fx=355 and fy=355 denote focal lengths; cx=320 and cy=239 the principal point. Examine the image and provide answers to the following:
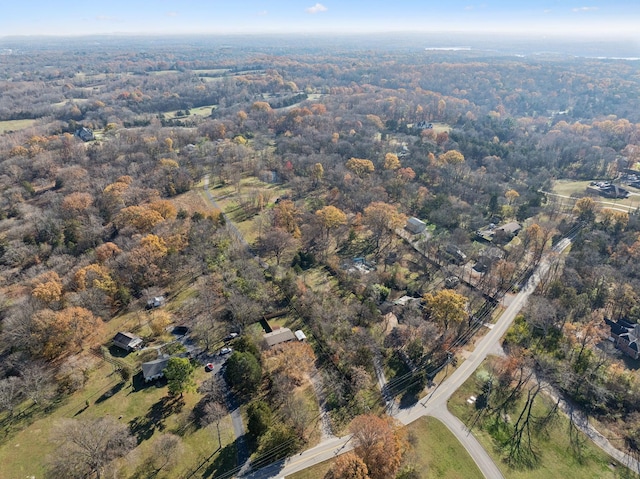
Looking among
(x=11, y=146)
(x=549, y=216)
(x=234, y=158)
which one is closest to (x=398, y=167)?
(x=549, y=216)

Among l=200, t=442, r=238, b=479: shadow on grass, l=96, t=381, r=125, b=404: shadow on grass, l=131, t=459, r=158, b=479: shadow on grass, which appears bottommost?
l=96, t=381, r=125, b=404: shadow on grass

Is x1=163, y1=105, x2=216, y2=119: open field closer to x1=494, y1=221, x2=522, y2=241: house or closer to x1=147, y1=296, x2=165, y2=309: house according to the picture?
x1=147, y1=296, x2=165, y2=309: house

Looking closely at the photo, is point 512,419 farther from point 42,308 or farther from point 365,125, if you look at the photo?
point 365,125

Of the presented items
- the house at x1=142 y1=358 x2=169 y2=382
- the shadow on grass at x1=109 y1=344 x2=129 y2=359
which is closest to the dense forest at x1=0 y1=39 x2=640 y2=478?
the shadow on grass at x1=109 y1=344 x2=129 y2=359

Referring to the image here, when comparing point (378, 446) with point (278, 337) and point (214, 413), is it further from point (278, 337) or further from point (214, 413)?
point (278, 337)

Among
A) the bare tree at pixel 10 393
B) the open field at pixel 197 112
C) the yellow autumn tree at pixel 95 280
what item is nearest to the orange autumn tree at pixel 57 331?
the bare tree at pixel 10 393

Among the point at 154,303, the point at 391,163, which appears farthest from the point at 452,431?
the point at 391,163

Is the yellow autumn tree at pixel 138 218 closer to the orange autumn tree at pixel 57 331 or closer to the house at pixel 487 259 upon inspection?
the orange autumn tree at pixel 57 331
